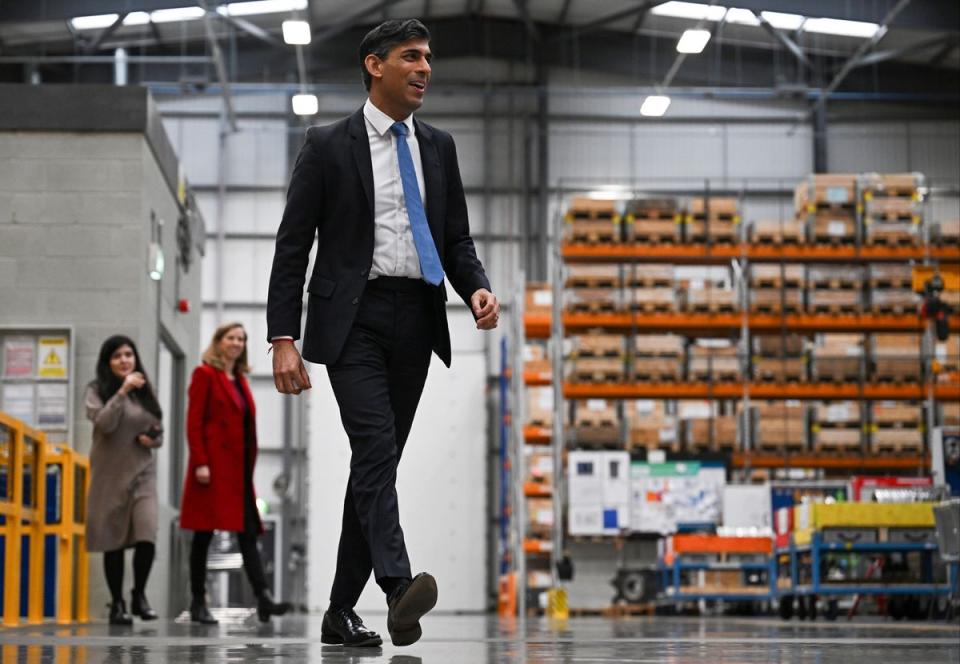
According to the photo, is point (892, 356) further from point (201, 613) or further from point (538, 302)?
point (201, 613)

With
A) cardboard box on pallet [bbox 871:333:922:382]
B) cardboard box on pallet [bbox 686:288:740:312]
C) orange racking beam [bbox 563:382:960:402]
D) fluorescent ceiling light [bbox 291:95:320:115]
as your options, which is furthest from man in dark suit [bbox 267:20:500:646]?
fluorescent ceiling light [bbox 291:95:320:115]

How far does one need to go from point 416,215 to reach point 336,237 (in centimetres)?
24

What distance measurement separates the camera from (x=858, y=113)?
2933 centimetres

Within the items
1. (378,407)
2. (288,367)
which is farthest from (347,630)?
(288,367)

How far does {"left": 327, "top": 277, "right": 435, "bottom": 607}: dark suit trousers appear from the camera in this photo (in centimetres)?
410

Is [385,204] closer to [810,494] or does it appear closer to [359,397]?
[359,397]

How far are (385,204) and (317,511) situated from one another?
17076 mm

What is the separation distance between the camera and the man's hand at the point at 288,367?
421 centimetres

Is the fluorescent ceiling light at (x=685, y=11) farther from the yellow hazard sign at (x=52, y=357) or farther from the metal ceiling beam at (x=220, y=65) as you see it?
the yellow hazard sign at (x=52, y=357)

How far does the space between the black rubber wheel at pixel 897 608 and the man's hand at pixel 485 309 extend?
10045 millimetres

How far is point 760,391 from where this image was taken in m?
17.5

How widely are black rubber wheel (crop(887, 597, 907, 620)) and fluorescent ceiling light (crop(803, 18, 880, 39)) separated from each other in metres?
15.2

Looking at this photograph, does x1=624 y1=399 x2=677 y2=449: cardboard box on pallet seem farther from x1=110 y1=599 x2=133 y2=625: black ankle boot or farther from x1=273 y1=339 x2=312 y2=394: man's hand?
x1=273 y1=339 x2=312 y2=394: man's hand

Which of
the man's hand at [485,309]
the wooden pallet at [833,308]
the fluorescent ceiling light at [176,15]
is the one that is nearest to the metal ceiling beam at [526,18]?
the fluorescent ceiling light at [176,15]
